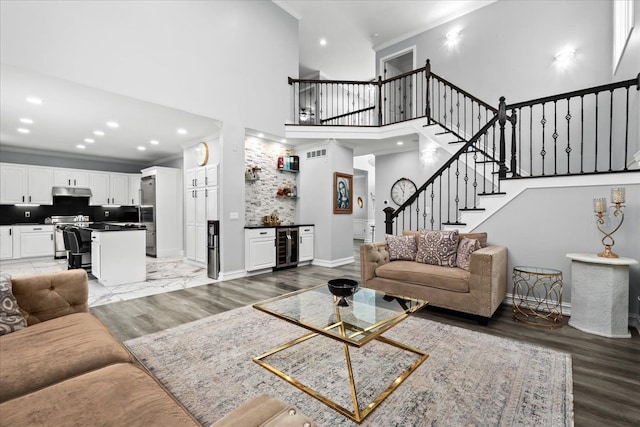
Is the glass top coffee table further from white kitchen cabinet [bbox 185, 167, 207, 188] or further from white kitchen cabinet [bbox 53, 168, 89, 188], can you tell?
white kitchen cabinet [bbox 53, 168, 89, 188]

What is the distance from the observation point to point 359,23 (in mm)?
6723

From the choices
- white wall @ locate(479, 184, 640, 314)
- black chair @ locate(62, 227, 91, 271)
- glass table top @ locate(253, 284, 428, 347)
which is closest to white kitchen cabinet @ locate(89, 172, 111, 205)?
black chair @ locate(62, 227, 91, 271)

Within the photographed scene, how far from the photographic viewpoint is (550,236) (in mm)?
3359

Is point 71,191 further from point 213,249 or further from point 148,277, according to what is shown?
point 213,249

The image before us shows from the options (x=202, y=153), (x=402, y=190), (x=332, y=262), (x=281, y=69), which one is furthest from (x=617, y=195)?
(x=202, y=153)

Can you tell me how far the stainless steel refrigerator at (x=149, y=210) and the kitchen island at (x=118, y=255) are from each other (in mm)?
2437

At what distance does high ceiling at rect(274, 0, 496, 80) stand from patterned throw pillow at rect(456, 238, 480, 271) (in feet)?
17.9

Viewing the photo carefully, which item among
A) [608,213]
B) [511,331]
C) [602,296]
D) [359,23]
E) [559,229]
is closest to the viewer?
[602,296]

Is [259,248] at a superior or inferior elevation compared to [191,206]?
inferior

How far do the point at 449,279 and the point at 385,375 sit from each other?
1.50 m

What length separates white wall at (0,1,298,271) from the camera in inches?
130

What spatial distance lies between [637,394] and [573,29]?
5808mm

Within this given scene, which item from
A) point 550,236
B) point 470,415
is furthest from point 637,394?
point 550,236

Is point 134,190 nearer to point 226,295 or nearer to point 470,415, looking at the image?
point 226,295
